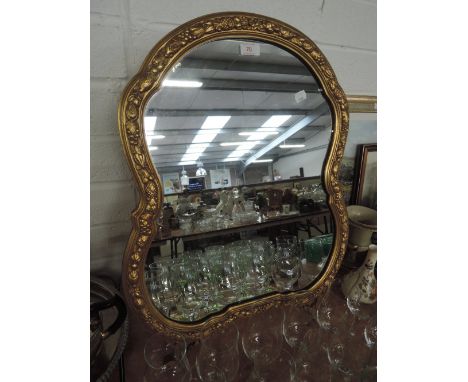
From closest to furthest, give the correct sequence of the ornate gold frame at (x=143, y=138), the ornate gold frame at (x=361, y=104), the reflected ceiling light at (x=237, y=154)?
the ornate gold frame at (x=143, y=138) → the reflected ceiling light at (x=237, y=154) → the ornate gold frame at (x=361, y=104)

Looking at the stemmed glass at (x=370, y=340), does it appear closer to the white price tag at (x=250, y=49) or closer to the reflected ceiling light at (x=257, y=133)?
the reflected ceiling light at (x=257, y=133)

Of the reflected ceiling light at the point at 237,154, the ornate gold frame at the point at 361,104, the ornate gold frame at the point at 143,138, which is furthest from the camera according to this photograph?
the ornate gold frame at the point at 361,104

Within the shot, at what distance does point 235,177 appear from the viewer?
1.81 feet

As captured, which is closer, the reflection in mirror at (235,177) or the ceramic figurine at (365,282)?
the reflection in mirror at (235,177)

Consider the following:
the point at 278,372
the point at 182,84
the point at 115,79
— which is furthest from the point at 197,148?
the point at 278,372

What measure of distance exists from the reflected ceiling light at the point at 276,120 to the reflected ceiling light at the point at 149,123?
0.26m

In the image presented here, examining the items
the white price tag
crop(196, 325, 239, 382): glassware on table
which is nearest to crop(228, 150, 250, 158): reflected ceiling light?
the white price tag

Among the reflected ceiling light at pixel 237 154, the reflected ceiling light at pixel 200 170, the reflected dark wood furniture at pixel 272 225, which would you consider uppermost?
the reflected ceiling light at pixel 237 154

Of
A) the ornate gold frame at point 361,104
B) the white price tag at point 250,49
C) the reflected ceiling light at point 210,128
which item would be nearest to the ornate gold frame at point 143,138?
the white price tag at point 250,49

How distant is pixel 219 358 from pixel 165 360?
107mm

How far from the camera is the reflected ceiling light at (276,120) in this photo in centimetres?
59
